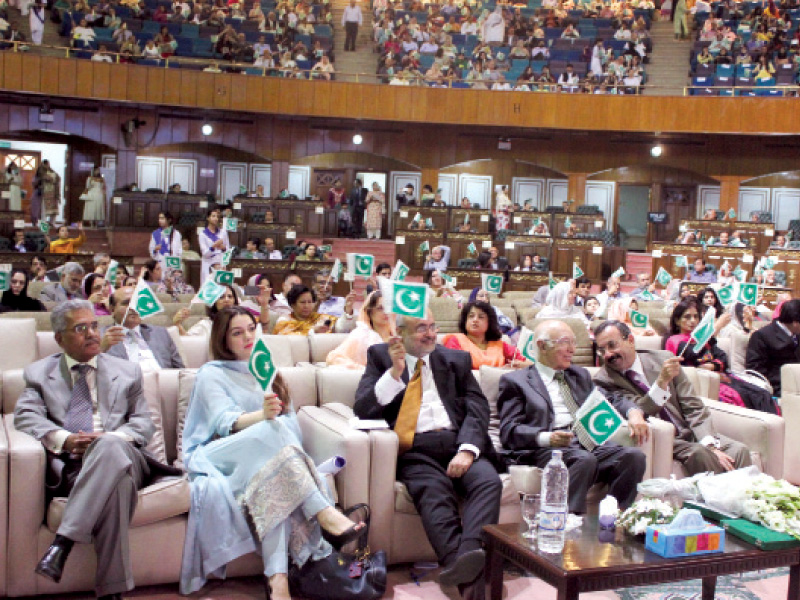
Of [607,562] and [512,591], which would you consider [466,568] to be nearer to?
[512,591]

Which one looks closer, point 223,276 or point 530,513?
point 530,513

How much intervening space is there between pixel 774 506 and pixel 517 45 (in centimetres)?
1534

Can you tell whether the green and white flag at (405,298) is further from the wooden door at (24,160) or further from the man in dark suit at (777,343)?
the wooden door at (24,160)

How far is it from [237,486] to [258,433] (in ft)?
0.75

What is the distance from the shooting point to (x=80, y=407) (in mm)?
3656

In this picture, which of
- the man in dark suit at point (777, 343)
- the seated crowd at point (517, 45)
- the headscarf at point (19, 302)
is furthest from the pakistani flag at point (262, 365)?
the seated crowd at point (517, 45)

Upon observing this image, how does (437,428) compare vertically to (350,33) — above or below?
below

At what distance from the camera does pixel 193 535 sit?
3584mm

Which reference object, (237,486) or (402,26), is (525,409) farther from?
(402,26)

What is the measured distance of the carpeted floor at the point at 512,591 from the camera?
3.61 meters

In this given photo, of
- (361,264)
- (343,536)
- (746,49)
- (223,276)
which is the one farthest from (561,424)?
(746,49)

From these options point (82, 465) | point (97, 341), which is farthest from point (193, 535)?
point (97, 341)

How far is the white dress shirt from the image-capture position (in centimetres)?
400

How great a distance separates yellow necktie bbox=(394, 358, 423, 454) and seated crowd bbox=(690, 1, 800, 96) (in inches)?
547
